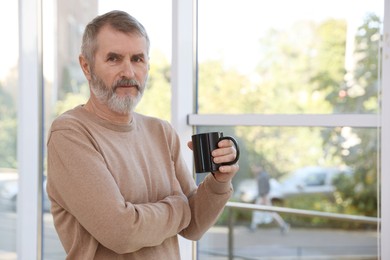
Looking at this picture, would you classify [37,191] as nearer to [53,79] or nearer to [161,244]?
[53,79]

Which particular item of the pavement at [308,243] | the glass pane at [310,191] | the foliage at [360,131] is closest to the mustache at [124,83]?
the foliage at [360,131]

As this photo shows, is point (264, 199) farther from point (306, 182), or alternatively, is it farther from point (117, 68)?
point (117, 68)

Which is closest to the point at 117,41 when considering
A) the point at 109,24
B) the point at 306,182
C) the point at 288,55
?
the point at 109,24

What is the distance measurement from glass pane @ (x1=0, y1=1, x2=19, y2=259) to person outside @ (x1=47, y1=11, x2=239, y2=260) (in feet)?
6.04

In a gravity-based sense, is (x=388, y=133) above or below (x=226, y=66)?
below

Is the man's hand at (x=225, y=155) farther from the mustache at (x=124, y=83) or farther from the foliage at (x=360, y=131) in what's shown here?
the foliage at (x=360, y=131)

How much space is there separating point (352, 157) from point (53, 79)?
432 cm

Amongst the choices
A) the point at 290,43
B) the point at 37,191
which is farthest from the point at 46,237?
the point at 290,43

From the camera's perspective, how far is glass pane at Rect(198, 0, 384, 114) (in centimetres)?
275

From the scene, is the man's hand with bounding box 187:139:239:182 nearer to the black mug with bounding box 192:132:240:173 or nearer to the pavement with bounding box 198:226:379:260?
the black mug with bounding box 192:132:240:173

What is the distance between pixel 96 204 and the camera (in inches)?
53.2

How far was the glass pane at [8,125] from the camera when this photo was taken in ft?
10.7

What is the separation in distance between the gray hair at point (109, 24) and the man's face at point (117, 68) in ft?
0.04

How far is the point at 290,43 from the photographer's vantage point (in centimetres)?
665
